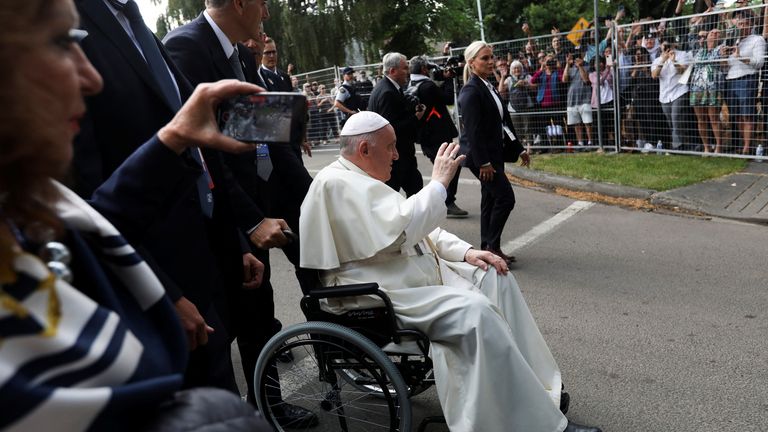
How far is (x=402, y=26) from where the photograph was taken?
26.3 meters

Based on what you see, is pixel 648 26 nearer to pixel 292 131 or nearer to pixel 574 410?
pixel 574 410

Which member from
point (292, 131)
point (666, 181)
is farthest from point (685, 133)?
point (292, 131)

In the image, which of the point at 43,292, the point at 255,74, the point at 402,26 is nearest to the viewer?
the point at 43,292

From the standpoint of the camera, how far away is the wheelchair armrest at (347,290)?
104 inches

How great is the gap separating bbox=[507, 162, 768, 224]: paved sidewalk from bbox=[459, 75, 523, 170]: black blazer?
2633mm

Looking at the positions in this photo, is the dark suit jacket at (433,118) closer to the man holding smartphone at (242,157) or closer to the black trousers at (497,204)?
the black trousers at (497,204)

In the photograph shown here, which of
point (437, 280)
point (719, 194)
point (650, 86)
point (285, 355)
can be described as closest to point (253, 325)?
point (285, 355)

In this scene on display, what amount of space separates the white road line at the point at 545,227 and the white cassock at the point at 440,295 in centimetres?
304

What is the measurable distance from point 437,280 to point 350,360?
1.77 feet

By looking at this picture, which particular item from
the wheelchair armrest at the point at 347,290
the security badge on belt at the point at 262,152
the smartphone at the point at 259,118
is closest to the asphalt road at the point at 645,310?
the wheelchair armrest at the point at 347,290

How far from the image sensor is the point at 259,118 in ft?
4.54

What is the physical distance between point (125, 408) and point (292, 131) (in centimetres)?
69

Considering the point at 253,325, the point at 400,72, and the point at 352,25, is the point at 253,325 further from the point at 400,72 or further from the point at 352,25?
the point at 352,25

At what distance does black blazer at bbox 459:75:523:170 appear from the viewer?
5.40 m
